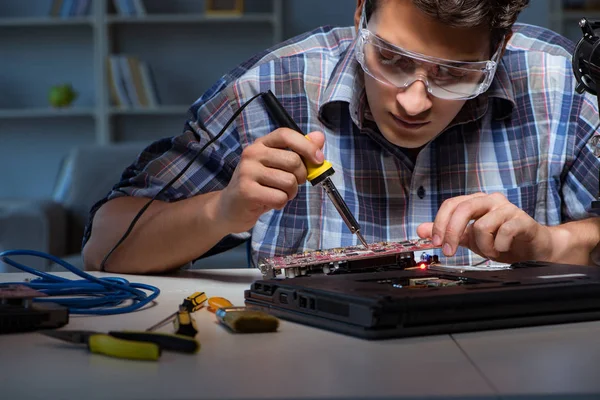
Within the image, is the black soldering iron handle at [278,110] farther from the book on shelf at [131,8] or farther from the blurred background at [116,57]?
the book on shelf at [131,8]

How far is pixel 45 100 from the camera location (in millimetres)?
4617

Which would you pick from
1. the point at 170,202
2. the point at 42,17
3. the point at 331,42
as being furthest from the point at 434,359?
the point at 42,17

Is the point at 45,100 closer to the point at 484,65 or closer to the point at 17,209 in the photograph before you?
the point at 17,209

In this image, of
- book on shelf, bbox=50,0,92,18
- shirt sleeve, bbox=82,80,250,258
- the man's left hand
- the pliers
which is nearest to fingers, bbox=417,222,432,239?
the man's left hand

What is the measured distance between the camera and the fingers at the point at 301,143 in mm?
1057

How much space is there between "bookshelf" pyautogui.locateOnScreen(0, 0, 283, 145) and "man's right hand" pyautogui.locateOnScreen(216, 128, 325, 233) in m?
3.48

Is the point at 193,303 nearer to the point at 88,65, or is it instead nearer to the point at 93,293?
the point at 93,293

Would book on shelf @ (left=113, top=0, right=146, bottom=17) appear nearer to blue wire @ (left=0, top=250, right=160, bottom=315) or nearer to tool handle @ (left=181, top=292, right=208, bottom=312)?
blue wire @ (left=0, top=250, right=160, bottom=315)

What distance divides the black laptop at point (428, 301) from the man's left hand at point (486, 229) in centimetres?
19

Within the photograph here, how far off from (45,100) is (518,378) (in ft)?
14.5

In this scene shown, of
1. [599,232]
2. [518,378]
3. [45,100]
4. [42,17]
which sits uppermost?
[42,17]

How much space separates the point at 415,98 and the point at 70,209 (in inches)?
95.0

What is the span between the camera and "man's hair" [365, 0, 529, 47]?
1216 millimetres

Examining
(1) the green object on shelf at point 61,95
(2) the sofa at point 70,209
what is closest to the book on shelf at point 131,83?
(1) the green object on shelf at point 61,95
